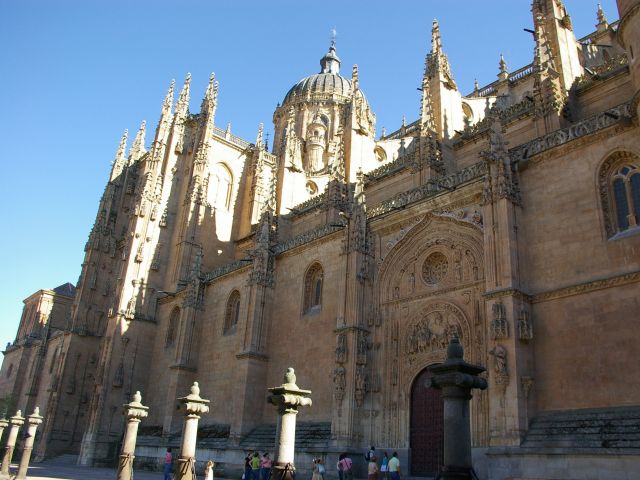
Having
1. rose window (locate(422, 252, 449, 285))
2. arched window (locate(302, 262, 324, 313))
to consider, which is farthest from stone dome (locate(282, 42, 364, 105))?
rose window (locate(422, 252, 449, 285))

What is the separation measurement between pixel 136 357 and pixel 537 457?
25.9 metres

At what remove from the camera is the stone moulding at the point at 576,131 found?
51.0 ft

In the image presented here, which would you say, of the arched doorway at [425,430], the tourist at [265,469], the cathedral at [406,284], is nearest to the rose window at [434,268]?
the cathedral at [406,284]

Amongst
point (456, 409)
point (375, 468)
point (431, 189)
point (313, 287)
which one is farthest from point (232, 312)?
point (456, 409)

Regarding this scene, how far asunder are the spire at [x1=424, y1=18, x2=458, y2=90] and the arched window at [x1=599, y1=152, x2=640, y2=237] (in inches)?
464

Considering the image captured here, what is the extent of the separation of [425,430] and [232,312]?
13.7 meters

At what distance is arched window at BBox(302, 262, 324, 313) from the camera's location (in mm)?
24344

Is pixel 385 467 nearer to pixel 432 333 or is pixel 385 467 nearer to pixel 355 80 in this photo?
pixel 432 333

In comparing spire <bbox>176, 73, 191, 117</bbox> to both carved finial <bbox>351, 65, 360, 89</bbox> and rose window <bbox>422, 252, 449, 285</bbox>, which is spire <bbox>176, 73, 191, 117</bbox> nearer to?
carved finial <bbox>351, 65, 360, 89</bbox>

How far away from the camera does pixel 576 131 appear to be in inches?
651

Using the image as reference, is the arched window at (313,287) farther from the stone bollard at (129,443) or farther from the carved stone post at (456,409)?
the carved stone post at (456,409)

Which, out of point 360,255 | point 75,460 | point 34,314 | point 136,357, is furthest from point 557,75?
point 34,314

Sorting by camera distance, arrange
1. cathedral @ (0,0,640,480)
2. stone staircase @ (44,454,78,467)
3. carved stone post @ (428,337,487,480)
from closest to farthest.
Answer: carved stone post @ (428,337,487,480)
cathedral @ (0,0,640,480)
stone staircase @ (44,454,78,467)

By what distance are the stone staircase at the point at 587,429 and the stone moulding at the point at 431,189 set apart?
7860mm
